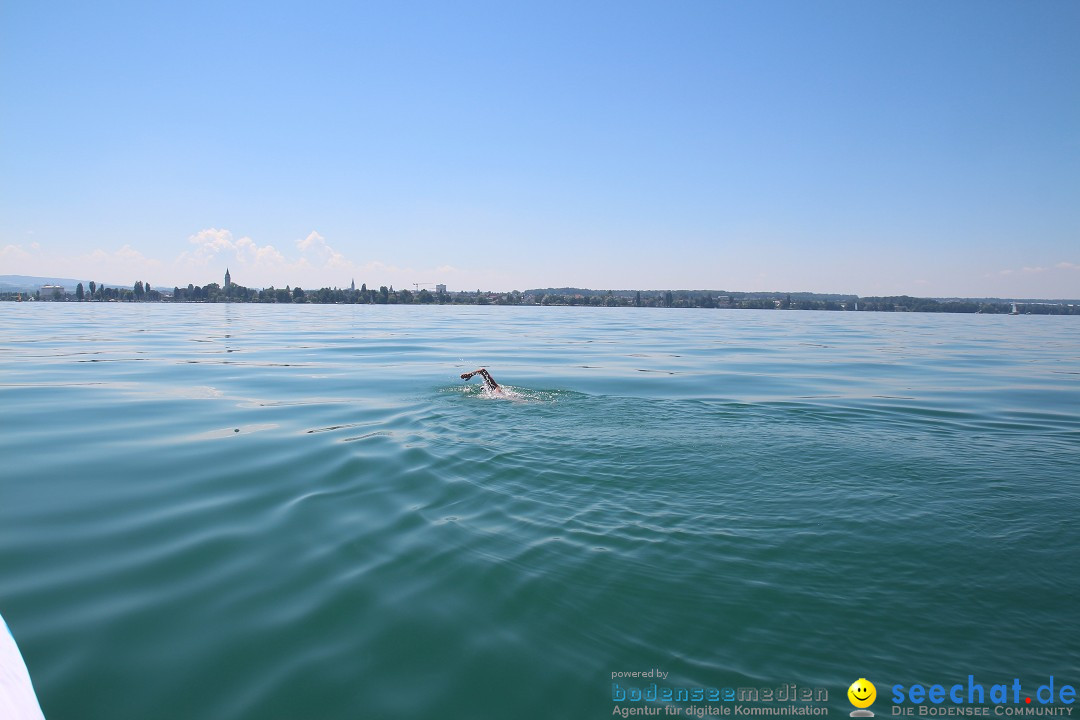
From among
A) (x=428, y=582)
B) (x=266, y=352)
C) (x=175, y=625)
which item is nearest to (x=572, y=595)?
(x=428, y=582)

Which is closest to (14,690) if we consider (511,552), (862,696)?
(511,552)

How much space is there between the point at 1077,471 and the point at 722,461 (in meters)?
5.31

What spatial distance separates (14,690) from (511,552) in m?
3.71

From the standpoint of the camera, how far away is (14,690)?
2.62m

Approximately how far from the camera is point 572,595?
4859 mm

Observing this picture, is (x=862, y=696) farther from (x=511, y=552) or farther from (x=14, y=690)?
(x=14, y=690)

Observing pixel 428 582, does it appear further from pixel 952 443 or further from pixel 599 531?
pixel 952 443

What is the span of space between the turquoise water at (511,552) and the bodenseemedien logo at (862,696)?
3.4 inches

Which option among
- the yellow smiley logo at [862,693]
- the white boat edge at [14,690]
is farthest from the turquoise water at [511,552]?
the white boat edge at [14,690]

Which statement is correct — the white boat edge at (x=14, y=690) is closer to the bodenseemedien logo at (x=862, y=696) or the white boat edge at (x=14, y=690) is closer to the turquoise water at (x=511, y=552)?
the turquoise water at (x=511, y=552)

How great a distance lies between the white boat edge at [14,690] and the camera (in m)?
2.48

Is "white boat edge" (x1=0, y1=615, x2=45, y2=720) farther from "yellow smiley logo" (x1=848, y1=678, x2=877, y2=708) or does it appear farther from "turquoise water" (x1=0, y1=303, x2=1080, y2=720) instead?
"yellow smiley logo" (x1=848, y1=678, x2=877, y2=708)

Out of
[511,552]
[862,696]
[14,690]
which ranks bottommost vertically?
[862,696]

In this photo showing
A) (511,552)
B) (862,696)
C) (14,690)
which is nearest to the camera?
(14,690)
